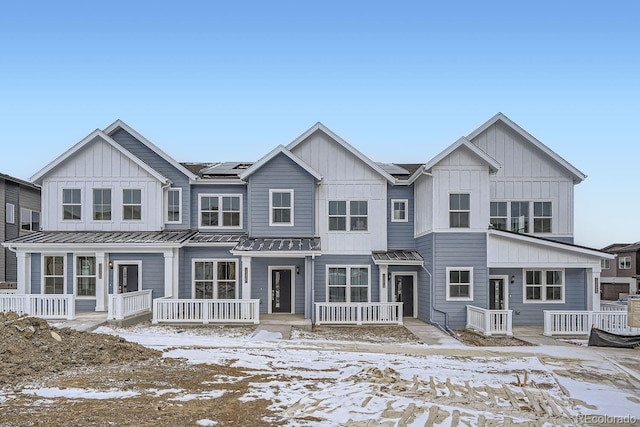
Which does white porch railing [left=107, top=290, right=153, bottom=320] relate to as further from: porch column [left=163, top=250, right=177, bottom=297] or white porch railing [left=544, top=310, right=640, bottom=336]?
white porch railing [left=544, top=310, right=640, bottom=336]

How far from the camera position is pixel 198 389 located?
10609 mm

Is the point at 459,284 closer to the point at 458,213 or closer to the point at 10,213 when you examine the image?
the point at 458,213

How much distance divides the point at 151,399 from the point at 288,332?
29.5ft

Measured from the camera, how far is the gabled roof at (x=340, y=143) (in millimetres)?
23078

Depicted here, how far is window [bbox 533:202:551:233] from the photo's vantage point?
78.7 feet

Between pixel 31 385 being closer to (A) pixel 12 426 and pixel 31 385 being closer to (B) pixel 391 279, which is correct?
(A) pixel 12 426

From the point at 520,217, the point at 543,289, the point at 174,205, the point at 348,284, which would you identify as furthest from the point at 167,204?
the point at 543,289

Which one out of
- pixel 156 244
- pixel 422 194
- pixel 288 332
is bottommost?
pixel 288 332

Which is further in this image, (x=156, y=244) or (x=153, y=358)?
(x=156, y=244)

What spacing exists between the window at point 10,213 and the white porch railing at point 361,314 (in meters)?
19.8

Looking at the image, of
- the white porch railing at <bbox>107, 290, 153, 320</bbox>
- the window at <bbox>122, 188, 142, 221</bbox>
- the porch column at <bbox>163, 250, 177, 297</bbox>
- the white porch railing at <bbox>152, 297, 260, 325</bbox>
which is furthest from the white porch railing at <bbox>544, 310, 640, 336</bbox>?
the window at <bbox>122, 188, 142, 221</bbox>

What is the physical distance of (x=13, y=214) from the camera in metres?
31.2

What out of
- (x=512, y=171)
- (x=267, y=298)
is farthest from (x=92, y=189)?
(x=512, y=171)

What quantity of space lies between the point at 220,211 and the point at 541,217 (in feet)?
45.6
